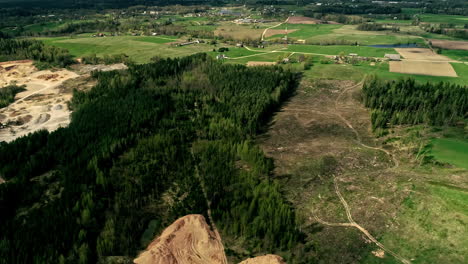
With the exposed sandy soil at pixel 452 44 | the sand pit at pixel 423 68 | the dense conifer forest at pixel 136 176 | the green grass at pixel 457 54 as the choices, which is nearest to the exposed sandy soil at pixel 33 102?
the dense conifer forest at pixel 136 176

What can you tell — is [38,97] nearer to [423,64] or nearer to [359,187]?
[359,187]

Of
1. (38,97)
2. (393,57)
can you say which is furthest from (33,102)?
(393,57)

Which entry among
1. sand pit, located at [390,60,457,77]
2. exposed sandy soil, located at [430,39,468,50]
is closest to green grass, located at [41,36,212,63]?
sand pit, located at [390,60,457,77]

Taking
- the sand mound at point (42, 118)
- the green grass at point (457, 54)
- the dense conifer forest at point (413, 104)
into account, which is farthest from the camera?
the green grass at point (457, 54)

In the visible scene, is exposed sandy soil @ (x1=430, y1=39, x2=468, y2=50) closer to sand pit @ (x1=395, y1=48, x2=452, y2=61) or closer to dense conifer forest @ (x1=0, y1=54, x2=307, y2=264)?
sand pit @ (x1=395, y1=48, x2=452, y2=61)

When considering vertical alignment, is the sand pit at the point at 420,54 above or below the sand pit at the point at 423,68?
above

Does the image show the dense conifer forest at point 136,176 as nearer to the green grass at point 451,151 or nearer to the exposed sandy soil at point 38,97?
the exposed sandy soil at point 38,97

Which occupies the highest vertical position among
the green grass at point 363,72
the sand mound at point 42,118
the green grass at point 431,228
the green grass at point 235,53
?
the green grass at point 235,53

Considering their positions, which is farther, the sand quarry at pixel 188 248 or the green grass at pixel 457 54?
the green grass at pixel 457 54
